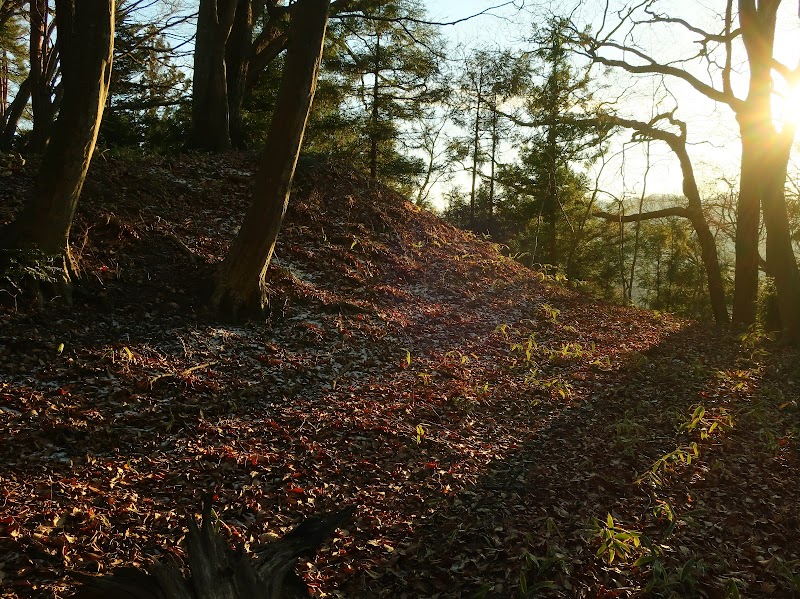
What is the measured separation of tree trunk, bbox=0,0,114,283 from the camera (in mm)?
5691

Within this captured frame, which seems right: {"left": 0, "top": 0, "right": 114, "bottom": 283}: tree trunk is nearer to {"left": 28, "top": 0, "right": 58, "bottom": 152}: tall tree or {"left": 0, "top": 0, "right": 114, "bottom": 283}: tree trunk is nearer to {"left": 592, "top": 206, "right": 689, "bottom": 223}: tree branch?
{"left": 28, "top": 0, "right": 58, "bottom": 152}: tall tree

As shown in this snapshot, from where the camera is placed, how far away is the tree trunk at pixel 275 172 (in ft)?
21.6

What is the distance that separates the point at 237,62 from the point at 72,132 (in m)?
7.10

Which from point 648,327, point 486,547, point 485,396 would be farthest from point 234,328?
point 648,327

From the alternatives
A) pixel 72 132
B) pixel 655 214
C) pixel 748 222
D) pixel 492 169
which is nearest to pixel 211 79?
pixel 72 132

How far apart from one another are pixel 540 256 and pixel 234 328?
23032mm

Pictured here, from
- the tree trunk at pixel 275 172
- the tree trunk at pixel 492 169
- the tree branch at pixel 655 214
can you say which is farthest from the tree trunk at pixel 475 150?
the tree trunk at pixel 275 172

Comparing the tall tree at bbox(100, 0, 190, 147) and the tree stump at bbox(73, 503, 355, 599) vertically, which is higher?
the tall tree at bbox(100, 0, 190, 147)

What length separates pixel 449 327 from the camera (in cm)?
915

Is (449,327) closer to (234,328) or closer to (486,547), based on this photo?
(234,328)

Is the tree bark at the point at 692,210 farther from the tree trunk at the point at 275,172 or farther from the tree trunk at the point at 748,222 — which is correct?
the tree trunk at the point at 275,172

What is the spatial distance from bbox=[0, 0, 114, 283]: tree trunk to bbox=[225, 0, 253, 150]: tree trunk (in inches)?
243

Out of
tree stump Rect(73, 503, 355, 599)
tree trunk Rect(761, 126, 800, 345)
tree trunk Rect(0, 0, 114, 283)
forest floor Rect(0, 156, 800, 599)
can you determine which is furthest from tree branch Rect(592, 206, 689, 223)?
tree stump Rect(73, 503, 355, 599)

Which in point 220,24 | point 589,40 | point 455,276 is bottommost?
point 455,276
